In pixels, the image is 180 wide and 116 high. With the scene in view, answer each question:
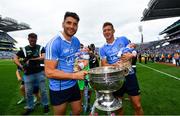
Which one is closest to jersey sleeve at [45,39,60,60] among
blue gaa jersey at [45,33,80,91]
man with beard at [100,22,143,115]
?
blue gaa jersey at [45,33,80,91]

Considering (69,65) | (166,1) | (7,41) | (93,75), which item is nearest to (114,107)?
(93,75)

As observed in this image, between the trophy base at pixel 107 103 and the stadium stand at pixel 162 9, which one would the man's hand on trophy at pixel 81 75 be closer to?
the trophy base at pixel 107 103

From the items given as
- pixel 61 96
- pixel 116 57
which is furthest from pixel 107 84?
pixel 116 57

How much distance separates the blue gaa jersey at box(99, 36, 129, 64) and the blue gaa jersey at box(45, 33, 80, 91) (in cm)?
96

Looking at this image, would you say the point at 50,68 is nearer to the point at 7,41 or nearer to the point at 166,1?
the point at 166,1

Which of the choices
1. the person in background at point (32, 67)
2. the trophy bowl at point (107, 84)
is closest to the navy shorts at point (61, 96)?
the trophy bowl at point (107, 84)

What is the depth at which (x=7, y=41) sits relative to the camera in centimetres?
8562

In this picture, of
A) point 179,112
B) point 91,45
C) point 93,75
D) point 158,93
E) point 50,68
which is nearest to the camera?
point 93,75

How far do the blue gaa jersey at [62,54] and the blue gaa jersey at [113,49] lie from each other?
37.8 inches

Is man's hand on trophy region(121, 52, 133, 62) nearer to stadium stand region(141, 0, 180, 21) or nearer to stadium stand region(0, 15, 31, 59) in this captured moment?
stadium stand region(141, 0, 180, 21)

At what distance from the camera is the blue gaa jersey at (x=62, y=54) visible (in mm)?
2619

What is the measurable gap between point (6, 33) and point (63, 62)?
307ft

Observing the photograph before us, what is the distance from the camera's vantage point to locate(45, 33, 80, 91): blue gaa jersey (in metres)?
2.62

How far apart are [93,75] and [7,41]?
295ft
